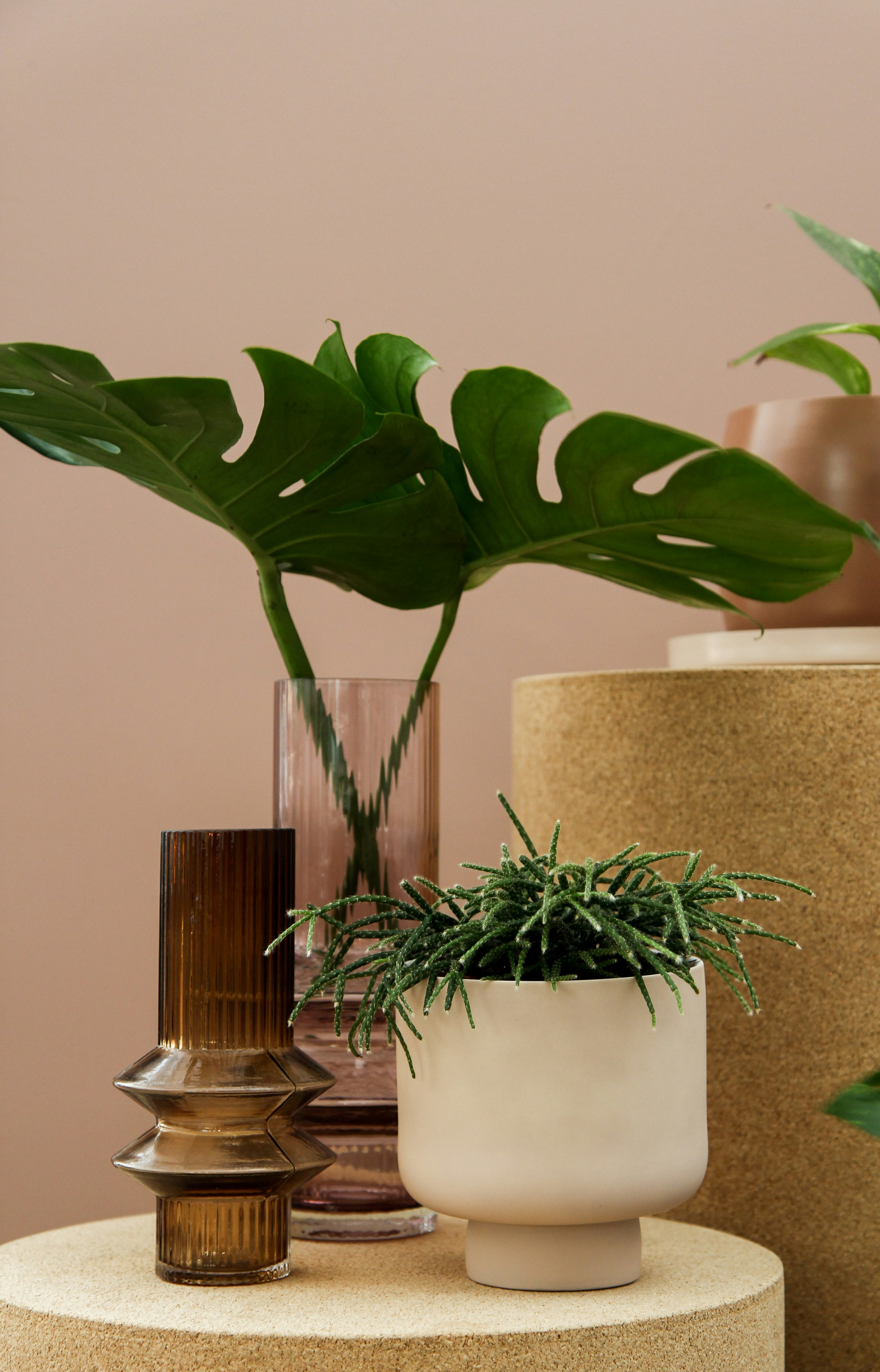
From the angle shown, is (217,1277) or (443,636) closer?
(217,1277)

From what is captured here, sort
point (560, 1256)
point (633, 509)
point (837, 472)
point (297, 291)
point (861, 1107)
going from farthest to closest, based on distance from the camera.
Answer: point (297, 291) → point (837, 472) → point (633, 509) → point (560, 1256) → point (861, 1107)

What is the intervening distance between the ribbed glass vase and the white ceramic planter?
0.13 metres

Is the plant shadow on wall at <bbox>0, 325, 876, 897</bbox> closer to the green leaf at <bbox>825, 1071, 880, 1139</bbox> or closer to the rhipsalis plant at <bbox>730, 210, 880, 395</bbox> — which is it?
the rhipsalis plant at <bbox>730, 210, 880, 395</bbox>

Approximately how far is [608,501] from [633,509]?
0.05 feet

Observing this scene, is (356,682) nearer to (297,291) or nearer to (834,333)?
(834,333)

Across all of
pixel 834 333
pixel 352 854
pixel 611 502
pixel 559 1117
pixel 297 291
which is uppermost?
pixel 297 291

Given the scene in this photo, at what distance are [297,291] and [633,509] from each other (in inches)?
24.1

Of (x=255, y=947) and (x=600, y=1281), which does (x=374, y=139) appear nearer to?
(x=255, y=947)

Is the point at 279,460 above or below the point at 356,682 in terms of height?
above

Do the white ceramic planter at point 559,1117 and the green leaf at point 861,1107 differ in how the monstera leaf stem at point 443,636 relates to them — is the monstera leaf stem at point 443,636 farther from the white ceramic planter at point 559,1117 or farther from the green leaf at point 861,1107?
the green leaf at point 861,1107

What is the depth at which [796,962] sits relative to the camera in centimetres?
87

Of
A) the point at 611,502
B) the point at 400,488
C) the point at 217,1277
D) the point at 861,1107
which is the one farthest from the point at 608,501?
the point at 217,1277

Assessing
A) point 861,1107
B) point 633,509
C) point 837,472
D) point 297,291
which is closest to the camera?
point 861,1107

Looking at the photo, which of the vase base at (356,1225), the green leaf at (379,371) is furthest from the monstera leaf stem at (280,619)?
the vase base at (356,1225)
